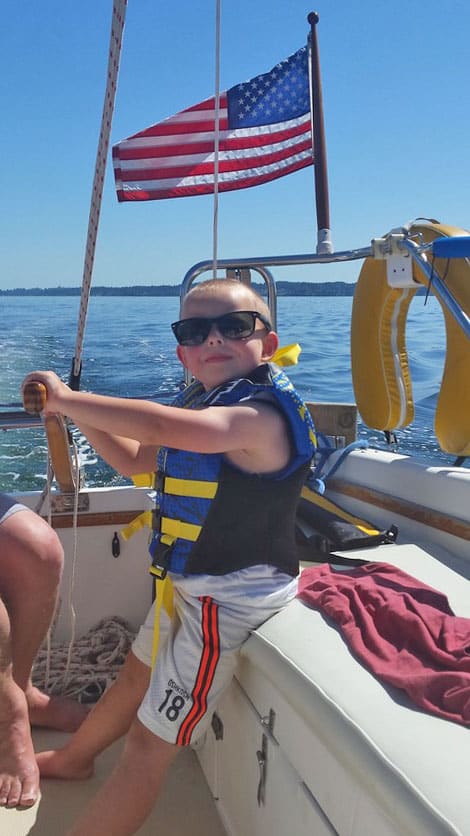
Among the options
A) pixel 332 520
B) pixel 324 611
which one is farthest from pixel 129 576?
pixel 324 611

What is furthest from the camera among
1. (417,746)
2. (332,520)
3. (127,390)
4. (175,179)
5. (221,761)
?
(127,390)

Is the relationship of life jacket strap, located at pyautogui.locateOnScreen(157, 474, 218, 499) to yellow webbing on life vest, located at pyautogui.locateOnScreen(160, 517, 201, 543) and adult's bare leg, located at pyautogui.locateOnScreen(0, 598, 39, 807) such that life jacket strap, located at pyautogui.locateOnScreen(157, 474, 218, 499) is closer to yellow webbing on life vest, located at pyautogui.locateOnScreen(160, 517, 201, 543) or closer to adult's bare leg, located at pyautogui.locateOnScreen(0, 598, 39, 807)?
yellow webbing on life vest, located at pyautogui.locateOnScreen(160, 517, 201, 543)

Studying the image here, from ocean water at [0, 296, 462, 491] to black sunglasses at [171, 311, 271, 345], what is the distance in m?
0.81

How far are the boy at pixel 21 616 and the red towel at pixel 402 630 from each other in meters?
0.61

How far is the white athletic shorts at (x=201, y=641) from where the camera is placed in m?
1.30

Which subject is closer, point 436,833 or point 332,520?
point 436,833

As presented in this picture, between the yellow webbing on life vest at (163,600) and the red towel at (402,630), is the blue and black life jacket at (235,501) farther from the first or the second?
the red towel at (402,630)

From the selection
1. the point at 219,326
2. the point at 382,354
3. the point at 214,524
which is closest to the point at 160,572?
the point at 214,524

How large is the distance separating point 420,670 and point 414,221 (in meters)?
1.70

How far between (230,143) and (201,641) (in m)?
3.37

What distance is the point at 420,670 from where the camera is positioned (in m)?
1.18

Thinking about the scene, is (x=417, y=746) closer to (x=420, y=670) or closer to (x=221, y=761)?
→ (x=420, y=670)

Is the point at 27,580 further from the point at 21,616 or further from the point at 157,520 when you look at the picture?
the point at 157,520

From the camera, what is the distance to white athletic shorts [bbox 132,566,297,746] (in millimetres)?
1301
